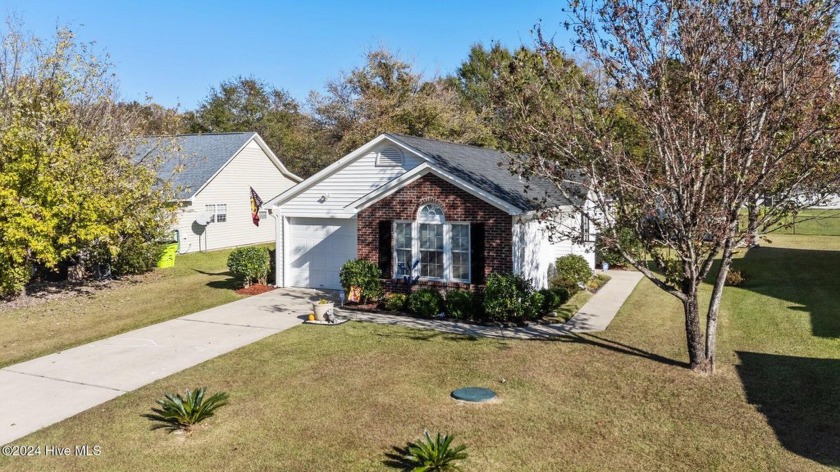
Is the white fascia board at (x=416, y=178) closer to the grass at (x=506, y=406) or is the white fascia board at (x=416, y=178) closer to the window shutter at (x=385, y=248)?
the window shutter at (x=385, y=248)

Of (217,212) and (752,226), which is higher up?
(217,212)

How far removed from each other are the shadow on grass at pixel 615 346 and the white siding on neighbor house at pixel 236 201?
21.1 metres

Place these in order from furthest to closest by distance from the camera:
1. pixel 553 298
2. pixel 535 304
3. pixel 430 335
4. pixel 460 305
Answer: pixel 553 298 < pixel 460 305 < pixel 535 304 < pixel 430 335

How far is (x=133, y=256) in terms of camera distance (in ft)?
71.5

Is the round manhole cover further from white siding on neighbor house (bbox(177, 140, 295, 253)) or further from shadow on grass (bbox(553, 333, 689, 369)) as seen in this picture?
white siding on neighbor house (bbox(177, 140, 295, 253))

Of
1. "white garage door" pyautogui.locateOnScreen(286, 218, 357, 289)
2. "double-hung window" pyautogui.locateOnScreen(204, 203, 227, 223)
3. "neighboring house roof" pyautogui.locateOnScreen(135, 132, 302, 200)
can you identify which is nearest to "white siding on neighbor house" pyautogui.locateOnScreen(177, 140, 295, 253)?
"double-hung window" pyautogui.locateOnScreen(204, 203, 227, 223)

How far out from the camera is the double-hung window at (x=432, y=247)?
50.7 feet

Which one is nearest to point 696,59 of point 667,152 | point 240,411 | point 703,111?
point 703,111

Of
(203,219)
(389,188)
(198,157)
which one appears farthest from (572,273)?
(198,157)

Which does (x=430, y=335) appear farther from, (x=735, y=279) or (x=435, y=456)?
(x=735, y=279)

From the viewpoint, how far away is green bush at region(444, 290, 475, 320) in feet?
47.6

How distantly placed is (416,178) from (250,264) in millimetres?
6672

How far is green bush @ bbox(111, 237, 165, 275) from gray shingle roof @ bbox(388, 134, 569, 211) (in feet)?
36.1

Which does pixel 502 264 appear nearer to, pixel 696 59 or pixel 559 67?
pixel 559 67
